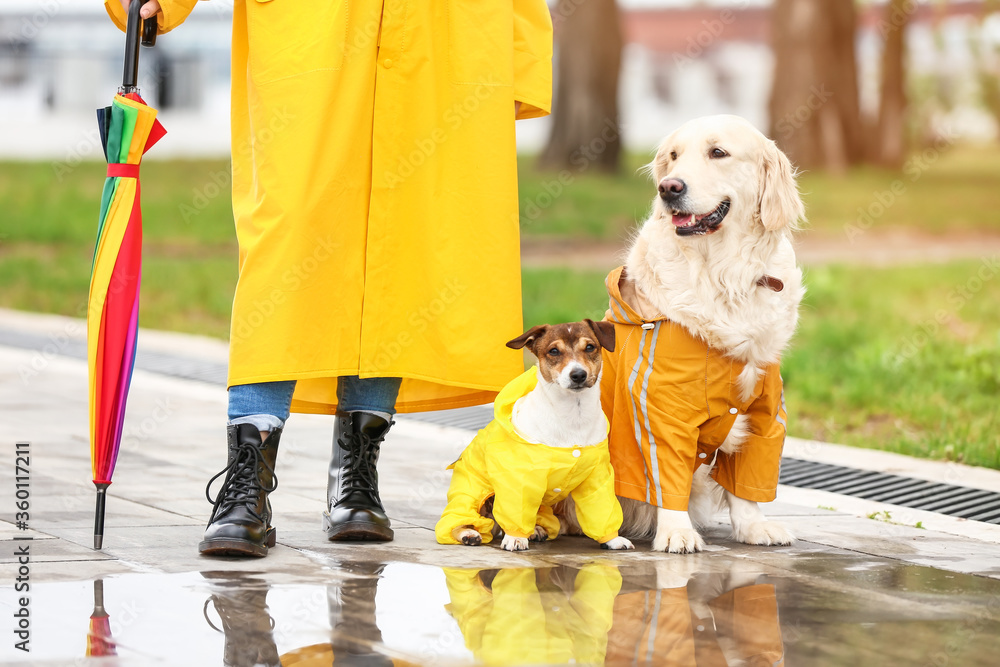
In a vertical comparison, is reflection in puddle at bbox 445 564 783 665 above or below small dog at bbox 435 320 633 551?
below

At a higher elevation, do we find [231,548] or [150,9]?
[150,9]

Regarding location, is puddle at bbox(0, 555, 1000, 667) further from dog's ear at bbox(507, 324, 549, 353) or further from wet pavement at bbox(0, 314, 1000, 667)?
dog's ear at bbox(507, 324, 549, 353)

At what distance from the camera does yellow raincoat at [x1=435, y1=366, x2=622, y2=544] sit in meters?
3.35

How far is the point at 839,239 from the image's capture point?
14539mm

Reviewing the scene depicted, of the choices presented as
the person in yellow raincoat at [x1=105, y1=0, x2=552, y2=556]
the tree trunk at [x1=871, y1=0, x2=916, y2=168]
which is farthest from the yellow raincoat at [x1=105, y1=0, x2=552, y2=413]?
the tree trunk at [x1=871, y1=0, x2=916, y2=168]

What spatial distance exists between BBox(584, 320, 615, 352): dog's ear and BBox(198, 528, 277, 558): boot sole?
113cm

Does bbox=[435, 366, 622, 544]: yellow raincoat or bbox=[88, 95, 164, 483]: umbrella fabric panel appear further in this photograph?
bbox=[435, 366, 622, 544]: yellow raincoat

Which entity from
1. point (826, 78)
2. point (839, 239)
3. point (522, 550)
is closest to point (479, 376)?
point (522, 550)

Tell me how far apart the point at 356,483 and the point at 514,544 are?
511mm

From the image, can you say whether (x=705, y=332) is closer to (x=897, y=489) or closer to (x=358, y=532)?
(x=358, y=532)

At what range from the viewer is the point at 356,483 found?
3531mm

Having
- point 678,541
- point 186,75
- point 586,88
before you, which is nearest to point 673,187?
point 678,541

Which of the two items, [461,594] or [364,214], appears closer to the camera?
[461,594]

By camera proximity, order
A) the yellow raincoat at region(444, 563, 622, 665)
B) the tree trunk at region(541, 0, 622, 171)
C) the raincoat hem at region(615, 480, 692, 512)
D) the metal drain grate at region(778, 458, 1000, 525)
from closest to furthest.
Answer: the yellow raincoat at region(444, 563, 622, 665), the raincoat hem at region(615, 480, 692, 512), the metal drain grate at region(778, 458, 1000, 525), the tree trunk at region(541, 0, 622, 171)
